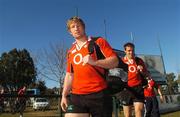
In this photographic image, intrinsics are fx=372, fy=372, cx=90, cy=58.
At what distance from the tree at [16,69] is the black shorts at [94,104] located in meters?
51.2

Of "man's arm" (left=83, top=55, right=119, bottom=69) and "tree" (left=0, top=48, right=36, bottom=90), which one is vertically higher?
"tree" (left=0, top=48, right=36, bottom=90)

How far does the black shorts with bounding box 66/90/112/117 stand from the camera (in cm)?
439

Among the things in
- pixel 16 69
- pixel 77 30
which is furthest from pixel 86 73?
pixel 16 69

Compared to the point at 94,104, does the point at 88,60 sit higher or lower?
higher

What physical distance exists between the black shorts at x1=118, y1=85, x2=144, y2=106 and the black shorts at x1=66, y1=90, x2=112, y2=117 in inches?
146

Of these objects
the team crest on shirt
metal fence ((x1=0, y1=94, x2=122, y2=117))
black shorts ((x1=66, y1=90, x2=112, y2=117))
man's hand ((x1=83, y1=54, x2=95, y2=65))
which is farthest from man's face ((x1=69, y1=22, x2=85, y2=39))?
metal fence ((x1=0, y1=94, x2=122, y2=117))

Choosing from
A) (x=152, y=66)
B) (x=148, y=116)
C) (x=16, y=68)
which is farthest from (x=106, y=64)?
(x=16, y=68)

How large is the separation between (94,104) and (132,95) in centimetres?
386

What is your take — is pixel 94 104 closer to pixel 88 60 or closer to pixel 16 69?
pixel 88 60

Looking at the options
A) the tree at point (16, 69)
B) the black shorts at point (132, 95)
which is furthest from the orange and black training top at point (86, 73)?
the tree at point (16, 69)

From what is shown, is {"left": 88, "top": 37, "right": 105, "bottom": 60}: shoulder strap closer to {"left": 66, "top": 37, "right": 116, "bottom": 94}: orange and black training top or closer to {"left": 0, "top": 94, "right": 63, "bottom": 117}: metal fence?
{"left": 66, "top": 37, "right": 116, "bottom": 94}: orange and black training top

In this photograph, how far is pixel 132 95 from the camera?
8164 millimetres

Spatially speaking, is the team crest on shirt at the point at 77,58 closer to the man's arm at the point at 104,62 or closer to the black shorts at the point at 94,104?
the man's arm at the point at 104,62


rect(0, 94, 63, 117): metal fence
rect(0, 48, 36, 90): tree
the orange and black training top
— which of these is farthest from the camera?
rect(0, 48, 36, 90): tree
